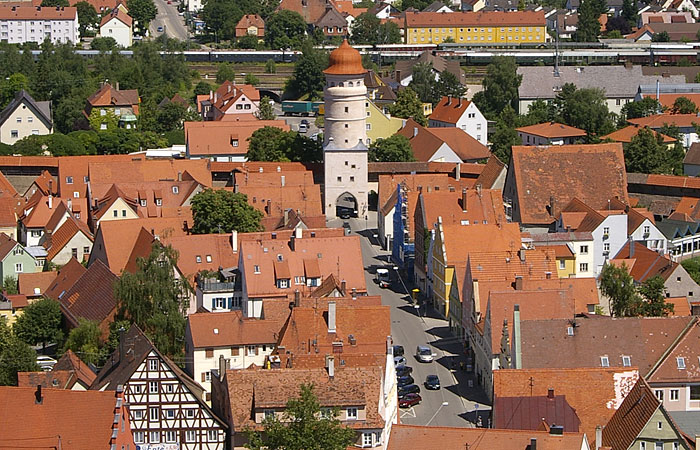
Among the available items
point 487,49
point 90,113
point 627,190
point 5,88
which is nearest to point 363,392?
point 627,190

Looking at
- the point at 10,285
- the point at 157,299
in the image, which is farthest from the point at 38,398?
the point at 10,285

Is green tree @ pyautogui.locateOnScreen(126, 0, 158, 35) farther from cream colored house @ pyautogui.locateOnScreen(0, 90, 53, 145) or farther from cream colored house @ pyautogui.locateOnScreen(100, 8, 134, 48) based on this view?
cream colored house @ pyautogui.locateOnScreen(0, 90, 53, 145)

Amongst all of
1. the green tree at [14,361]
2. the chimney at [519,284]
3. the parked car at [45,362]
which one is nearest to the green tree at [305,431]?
the green tree at [14,361]

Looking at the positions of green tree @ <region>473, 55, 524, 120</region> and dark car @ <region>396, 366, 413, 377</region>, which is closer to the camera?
dark car @ <region>396, 366, 413, 377</region>

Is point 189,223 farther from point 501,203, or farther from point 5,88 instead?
point 5,88

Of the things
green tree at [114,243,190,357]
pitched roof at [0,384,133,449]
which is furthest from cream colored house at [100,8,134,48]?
pitched roof at [0,384,133,449]

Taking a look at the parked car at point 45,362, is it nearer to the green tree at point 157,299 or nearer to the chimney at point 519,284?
the green tree at point 157,299

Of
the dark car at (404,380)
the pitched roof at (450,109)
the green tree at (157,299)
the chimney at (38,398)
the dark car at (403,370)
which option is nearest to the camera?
Answer: the chimney at (38,398)
